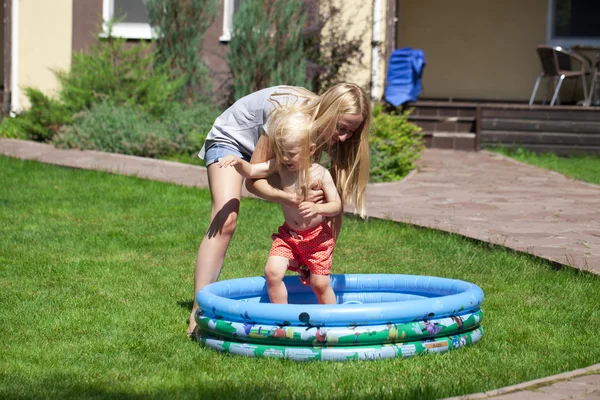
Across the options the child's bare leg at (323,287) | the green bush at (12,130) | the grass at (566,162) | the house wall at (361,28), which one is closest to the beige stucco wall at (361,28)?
the house wall at (361,28)

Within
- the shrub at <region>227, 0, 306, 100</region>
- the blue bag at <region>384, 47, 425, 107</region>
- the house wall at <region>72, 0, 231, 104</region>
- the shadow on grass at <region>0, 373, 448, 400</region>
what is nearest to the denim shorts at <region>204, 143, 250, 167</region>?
the shadow on grass at <region>0, 373, 448, 400</region>

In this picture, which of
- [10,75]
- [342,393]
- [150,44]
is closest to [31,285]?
[342,393]

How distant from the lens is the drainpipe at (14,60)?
15.2 m

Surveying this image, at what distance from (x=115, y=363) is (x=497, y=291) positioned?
8.39 feet

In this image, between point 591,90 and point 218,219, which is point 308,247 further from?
point 591,90

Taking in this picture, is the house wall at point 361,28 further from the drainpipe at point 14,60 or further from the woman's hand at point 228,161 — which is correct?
the woman's hand at point 228,161

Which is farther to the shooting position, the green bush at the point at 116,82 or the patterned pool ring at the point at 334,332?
the green bush at the point at 116,82

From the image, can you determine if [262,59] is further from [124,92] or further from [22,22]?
[22,22]

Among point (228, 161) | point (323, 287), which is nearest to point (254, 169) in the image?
point (228, 161)

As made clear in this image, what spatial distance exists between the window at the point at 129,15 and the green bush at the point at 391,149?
15.8ft

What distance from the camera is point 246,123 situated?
4848 millimetres

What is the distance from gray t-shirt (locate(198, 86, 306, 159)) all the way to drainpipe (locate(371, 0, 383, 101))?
32.4ft

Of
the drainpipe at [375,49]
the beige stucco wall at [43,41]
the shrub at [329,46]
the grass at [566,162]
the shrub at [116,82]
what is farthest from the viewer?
the beige stucco wall at [43,41]

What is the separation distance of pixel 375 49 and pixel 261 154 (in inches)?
407
